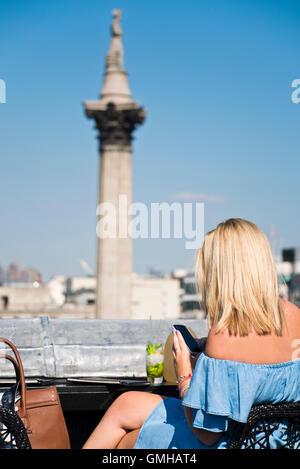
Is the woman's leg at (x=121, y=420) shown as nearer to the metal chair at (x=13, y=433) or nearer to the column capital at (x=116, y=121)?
the metal chair at (x=13, y=433)

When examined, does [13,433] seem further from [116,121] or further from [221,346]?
[116,121]

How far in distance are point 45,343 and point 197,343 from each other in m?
1.68

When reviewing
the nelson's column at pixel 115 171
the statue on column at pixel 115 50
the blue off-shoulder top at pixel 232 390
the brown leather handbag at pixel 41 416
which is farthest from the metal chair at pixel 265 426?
the statue on column at pixel 115 50

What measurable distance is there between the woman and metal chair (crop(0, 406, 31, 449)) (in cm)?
60

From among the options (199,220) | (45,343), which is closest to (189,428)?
(45,343)

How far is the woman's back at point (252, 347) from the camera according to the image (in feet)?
9.18

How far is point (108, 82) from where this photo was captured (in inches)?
782

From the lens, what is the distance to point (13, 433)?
280 centimetres

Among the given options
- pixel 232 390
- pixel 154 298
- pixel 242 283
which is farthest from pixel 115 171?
pixel 154 298

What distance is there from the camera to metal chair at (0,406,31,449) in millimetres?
2783

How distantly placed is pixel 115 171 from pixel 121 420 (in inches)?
650

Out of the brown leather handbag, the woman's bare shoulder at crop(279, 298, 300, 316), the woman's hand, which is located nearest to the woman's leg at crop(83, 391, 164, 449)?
the brown leather handbag

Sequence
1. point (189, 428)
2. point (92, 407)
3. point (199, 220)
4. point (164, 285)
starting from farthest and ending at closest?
point (164, 285), point (199, 220), point (92, 407), point (189, 428)
